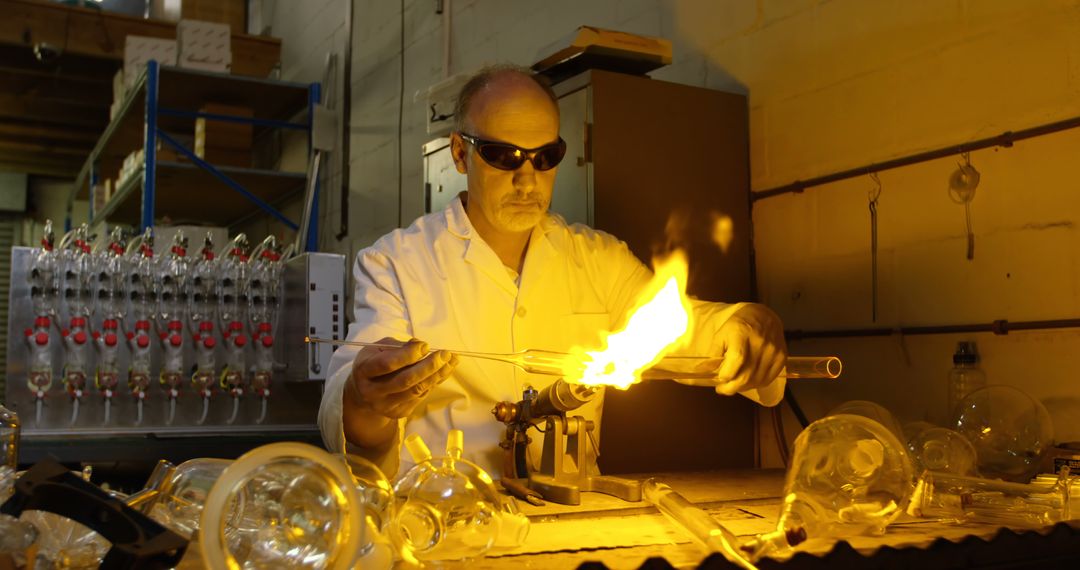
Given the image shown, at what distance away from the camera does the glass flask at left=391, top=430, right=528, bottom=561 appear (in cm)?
108

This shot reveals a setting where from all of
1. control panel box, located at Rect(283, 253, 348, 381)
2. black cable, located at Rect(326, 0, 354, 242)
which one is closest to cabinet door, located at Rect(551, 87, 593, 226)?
control panel box, located at Rect(283, 253, 348, 381)

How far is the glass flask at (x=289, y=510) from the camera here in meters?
0.83

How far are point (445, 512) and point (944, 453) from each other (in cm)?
112

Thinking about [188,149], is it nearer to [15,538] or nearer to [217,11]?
[217,11]

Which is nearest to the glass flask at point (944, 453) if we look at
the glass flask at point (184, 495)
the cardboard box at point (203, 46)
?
the glass flask at point (184, 495)

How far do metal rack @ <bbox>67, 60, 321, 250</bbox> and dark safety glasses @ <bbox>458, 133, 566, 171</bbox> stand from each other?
3.35m

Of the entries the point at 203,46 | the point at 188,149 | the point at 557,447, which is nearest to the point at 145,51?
the point at 203,46

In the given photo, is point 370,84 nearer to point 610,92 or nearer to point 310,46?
point 310,46

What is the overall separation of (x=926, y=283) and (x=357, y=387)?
Answer: 148 cm

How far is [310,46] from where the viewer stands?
633 cm

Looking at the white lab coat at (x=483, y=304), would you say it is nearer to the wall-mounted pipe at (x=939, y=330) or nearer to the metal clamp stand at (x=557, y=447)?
the metal clamp stand at (x=557, y=447)

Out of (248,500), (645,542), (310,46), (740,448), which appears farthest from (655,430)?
(310,46)

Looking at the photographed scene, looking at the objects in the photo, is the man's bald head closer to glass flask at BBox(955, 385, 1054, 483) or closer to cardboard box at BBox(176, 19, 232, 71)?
glass flask at BBox(955, 385, 1054, 483)

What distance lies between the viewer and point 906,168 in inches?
92.5
